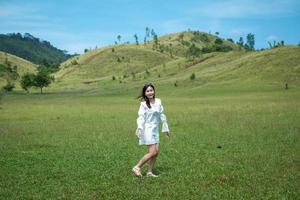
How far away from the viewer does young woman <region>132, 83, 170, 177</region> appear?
15.3m

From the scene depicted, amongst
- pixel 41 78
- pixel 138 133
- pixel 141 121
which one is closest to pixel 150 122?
pixel 141 121

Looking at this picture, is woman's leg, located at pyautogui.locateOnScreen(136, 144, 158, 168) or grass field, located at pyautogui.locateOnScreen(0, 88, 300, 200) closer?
grass field, located at pyautogui.locateOnScreen(0, 88, 300, 200)

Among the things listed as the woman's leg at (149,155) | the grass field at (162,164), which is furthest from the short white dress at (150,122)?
the grass field at (162,164)

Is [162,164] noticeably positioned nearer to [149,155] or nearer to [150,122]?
[149,155]

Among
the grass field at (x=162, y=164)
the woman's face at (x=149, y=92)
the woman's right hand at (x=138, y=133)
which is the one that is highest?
the woman's face at (x=149, y=92)

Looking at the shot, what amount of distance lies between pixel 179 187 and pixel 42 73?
11325 centimetres

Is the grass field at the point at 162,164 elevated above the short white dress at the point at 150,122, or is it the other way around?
the short white dress at the point at 150,122

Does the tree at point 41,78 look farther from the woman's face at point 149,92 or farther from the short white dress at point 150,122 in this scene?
the woman's face at point 149,92

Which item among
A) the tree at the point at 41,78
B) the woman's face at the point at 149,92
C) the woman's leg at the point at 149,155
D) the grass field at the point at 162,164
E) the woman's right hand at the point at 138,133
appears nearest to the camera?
the grass field at the point at 162,164

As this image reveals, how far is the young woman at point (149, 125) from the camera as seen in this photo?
50.2ft

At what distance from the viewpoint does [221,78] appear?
345ft

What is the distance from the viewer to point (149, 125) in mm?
15586

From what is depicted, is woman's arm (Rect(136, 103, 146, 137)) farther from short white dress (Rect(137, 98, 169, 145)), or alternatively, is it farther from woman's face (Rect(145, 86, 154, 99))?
woman's face (Rect(145, 86, 154, 99))

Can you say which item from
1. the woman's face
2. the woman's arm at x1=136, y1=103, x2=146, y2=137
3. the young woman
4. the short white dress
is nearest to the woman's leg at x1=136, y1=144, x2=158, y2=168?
the young woman
